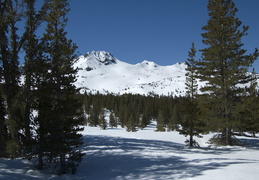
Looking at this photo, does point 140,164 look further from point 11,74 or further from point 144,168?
point 11,74

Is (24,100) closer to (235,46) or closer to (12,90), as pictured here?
(12,90)

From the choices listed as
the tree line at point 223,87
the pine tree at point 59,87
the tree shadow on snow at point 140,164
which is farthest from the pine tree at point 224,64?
the pine tree at point 59,87

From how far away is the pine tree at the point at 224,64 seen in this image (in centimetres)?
1741

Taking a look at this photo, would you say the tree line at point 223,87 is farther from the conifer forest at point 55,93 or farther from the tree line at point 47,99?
the tree line at point 47,99

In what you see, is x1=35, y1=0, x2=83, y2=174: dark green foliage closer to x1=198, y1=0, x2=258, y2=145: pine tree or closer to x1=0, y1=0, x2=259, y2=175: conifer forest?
x1=0, y1=0, x2=259, y2=175: conifer forest

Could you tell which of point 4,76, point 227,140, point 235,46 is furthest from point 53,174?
point 235,46

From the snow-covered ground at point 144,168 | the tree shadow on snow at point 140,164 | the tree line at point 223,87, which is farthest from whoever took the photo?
the tree line at point 223,87

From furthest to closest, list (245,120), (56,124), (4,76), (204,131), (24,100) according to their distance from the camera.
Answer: (204,131)
(245,120)
(4,76)
(24,100)
(56,124)

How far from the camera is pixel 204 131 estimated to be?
60.5ft

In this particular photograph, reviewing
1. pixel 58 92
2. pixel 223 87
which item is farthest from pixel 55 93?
pixel 223 87

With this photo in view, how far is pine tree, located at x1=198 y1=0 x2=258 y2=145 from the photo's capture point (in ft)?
57.1

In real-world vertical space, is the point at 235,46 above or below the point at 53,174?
above

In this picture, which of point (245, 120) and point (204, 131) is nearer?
point (245, 120)

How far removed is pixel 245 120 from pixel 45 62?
16.9m
